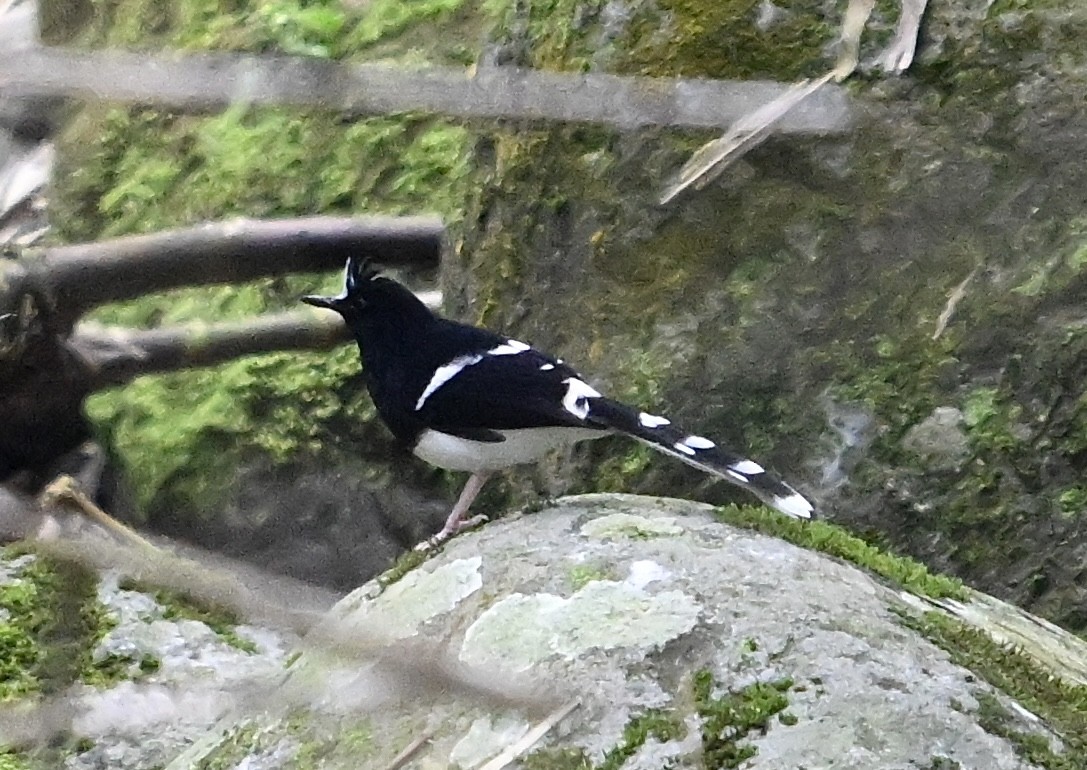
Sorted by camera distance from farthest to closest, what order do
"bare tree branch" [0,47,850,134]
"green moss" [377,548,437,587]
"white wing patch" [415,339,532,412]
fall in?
"white wing patch" [415,339,532,412], "green moss" [377,548,437,587], "bare tree branch" [0,47,850,134]

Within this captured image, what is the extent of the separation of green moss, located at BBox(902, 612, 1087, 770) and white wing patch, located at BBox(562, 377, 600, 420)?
0.89 metres

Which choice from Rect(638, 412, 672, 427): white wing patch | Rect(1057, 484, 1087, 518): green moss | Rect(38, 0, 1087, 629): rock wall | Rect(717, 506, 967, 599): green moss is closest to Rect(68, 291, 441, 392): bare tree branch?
Rect(38, 0, 1087, 629): rock wall

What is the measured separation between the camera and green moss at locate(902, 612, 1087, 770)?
157 cm

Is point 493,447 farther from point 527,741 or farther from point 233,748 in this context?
point 527,741

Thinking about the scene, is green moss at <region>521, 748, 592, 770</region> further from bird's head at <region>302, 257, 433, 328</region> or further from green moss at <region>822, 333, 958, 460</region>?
bird's head at <region>302, 257, 433, 328</region>

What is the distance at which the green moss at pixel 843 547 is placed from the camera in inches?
83.6

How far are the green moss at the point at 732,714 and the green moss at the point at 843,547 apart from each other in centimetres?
59

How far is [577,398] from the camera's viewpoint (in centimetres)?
260

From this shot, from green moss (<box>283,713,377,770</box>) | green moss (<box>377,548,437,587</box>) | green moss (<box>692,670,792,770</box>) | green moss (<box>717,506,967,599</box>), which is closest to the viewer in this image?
green moss (<box>692,670,792,770</box>)

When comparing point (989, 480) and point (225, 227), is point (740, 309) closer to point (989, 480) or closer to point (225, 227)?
point (989, 480)

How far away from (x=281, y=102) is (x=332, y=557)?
3.39m

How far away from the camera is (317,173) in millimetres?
5602

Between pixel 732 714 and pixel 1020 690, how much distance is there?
0.45 metres

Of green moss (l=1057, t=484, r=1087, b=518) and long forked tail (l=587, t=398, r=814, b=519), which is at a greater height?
green moss (l=1057, t=484, r=1087, b=518)
